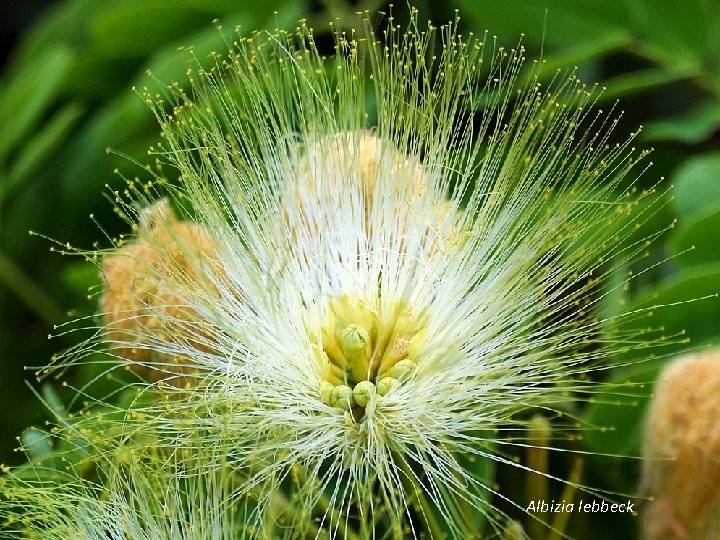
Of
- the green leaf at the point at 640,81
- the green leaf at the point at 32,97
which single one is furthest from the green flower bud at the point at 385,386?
the green leaf at the point at 32,97

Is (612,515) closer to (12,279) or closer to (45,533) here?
(45,533)

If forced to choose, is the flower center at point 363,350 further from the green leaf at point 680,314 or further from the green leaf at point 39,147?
the green leaf at point 39,147

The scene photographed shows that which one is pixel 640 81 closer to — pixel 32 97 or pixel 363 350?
pixel 363 350

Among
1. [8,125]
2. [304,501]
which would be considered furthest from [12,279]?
[304,501]

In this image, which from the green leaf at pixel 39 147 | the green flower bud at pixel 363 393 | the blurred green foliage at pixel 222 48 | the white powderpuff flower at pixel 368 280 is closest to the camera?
the white powderpuff flower at pixel 368 280

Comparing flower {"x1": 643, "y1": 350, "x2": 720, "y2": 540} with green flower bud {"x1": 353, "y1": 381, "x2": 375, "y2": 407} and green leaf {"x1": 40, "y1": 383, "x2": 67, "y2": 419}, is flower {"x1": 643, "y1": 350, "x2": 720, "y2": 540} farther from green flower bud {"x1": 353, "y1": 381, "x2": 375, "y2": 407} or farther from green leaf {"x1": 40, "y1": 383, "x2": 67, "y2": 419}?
green leaf {"x1": 40, "y1": 383, "x2": 67, "y2": 419}

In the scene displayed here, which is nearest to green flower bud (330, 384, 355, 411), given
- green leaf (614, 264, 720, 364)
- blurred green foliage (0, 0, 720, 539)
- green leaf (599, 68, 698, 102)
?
Result: blurred green foliage (0, 0, 720, 539)
